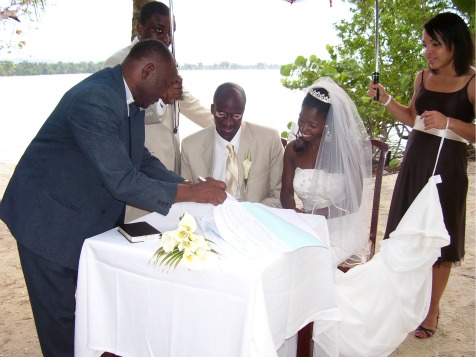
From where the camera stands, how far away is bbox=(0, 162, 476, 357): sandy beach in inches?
130

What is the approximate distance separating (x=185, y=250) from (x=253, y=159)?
1.68m

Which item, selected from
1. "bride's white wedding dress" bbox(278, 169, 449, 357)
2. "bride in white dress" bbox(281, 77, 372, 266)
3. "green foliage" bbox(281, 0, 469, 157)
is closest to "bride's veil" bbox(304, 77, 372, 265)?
"bride in white dress" bbox(281, 77, 372, 266)

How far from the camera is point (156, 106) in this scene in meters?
3.48

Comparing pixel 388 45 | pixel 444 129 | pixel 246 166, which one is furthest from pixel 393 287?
pixel 388 45

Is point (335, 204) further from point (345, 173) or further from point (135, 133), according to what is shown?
point (135, 133)

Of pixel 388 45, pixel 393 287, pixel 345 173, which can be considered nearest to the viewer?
pixel 393 287

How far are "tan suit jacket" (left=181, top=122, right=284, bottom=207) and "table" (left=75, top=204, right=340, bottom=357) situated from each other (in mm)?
1169

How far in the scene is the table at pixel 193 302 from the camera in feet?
6.07

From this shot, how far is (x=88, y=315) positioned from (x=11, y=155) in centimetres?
1072

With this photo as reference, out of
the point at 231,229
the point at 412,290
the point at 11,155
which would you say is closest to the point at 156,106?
the point at 231,229

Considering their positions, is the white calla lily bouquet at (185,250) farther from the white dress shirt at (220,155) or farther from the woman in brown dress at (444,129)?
the woman in brown dress at (444,129)

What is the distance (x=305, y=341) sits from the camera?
248cm

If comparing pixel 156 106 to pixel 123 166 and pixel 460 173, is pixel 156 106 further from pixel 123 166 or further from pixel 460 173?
pixel 460 173

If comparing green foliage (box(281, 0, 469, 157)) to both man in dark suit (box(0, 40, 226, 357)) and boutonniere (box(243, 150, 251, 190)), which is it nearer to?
boutonniere (box(243, 150, 251, 190))
